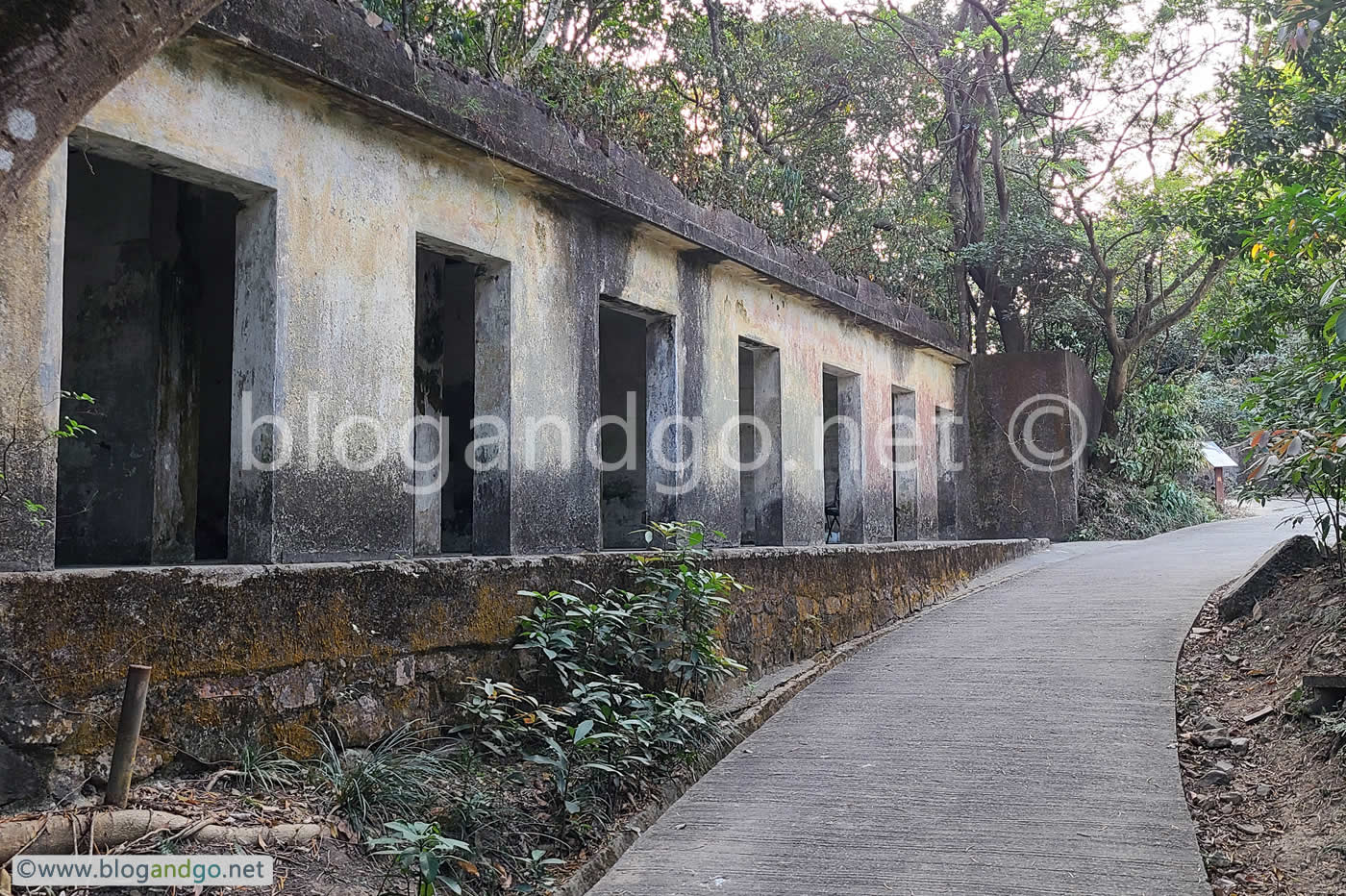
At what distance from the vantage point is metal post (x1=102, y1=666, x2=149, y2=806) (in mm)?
3303

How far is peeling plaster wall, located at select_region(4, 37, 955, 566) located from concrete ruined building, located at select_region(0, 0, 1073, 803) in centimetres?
2

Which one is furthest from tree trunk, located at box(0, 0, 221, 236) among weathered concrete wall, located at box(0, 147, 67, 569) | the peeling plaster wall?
the peeling plaster wall

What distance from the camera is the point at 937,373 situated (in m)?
14.5

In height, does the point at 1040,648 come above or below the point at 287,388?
below

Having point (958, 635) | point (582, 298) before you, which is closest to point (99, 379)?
point (582, 298)

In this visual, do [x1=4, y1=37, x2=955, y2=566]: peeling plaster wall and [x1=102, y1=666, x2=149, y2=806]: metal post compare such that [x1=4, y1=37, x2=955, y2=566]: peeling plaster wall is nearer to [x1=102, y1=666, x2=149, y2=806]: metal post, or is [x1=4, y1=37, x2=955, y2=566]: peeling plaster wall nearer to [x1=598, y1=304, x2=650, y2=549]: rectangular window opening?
[x1=102, y1=666, x2=149, y2=806]: metal post

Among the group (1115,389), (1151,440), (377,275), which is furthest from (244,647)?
(1151,440)

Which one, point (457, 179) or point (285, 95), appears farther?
point (457, 179)

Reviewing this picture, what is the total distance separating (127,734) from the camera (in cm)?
331

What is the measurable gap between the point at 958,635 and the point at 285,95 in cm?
543

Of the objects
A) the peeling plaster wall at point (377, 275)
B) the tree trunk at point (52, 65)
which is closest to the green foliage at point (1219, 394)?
the peeling plaster wall at point (377, 275)

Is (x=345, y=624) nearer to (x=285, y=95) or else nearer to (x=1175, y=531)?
(x=285, y=95)

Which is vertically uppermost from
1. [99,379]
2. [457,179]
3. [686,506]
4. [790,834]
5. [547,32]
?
[547,32]

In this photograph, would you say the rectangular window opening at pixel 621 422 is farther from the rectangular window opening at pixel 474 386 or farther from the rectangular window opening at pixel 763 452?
the rectangular window opening at pixel 474 386
